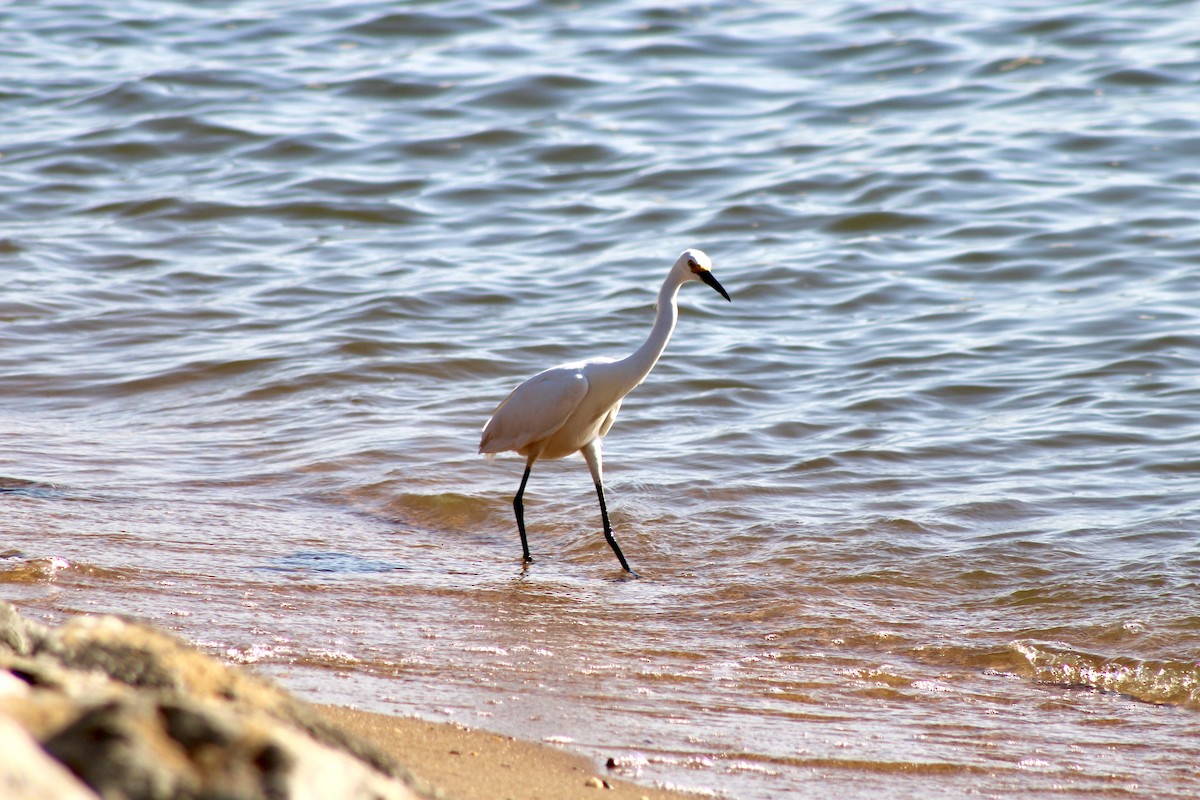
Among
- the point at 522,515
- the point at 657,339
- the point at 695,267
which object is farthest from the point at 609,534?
the point at 695,267

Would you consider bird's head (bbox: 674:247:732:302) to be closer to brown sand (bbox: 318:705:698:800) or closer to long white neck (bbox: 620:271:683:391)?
long white neck (bbox: 620:271:683:391)

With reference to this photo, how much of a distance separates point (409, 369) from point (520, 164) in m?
4.68

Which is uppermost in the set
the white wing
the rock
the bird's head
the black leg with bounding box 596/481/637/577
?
the rock

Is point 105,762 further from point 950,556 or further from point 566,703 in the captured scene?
point 950,556

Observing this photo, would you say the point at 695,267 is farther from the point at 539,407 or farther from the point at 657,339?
the point at 539,407

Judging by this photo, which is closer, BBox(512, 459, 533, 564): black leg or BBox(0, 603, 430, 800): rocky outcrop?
BBox(0, 603, 430, 800): rocky outcrop

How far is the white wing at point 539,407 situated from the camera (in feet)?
20.9

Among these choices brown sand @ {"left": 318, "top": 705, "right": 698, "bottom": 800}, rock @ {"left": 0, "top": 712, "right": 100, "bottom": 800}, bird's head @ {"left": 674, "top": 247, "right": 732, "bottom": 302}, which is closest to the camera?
rock @ {"left": 0, "top": 712, "right": 100, "bottom": 800}

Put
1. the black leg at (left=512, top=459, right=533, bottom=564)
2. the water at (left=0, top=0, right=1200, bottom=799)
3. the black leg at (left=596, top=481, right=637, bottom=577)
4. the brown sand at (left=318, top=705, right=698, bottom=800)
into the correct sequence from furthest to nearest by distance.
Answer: the black leg at (left=512, top=459, right=533, bottom=564) < the black leg at (left=596, top=481, right=637, bottom=577) < the water at (left=0, top=0, right=1200, bottom=799) < the brown sand at (left=318, top=705, right=698, bottom=800)

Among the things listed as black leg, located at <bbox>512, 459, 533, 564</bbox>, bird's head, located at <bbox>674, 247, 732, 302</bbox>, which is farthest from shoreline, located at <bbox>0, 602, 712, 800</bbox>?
bird's head, located at <bbox>674, 247, 732, 302</bbox>

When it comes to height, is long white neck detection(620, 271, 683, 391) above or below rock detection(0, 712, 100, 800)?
below

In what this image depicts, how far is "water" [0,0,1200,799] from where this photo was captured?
4.39 m

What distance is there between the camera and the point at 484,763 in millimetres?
3258

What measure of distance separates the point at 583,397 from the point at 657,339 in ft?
1.35
